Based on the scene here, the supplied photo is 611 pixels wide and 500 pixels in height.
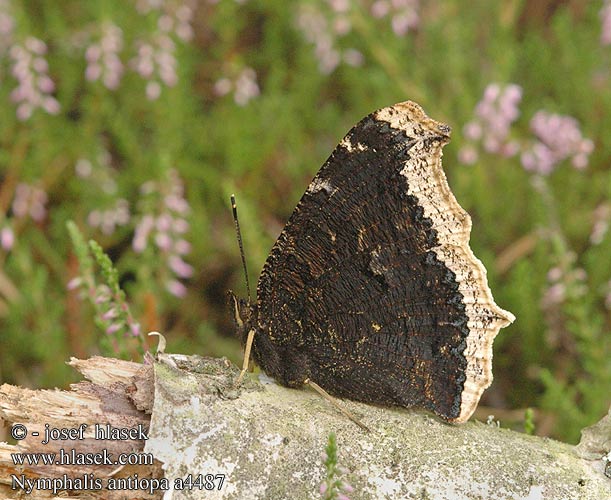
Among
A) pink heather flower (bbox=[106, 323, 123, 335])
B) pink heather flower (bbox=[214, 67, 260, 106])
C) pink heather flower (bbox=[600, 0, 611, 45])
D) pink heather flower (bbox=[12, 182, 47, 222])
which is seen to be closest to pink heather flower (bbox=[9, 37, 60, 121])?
pink heather flower (bbox=[12, 182, 47, 222])

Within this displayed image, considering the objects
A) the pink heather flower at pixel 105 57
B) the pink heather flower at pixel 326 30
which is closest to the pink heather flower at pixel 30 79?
the pink heather flower at pixel 105 57

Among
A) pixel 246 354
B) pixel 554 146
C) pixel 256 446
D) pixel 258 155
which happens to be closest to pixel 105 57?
pixel 258 155

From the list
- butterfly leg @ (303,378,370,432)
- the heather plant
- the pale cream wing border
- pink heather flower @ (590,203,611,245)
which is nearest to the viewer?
the heather plant

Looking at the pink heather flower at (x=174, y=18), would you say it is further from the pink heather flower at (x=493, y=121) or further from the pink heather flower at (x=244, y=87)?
the pink heather flower at (x=493, y=121)

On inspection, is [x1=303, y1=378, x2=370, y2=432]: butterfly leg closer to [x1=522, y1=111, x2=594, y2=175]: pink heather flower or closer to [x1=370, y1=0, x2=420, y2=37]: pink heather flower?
[x1=522, y1=111, x2=594, y2=175]: pink heather flower

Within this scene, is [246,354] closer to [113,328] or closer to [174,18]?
[113,328]

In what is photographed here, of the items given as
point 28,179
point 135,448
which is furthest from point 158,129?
point 135,448

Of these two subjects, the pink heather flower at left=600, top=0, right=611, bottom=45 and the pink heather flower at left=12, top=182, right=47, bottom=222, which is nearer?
the pink heather flower at left=12, top=182, right=47, bottom=222
